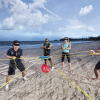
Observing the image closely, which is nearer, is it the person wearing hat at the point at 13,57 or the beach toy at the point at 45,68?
the person wearing hat at the point at 13,57

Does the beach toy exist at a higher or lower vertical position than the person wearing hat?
lower

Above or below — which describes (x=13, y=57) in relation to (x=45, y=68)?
above

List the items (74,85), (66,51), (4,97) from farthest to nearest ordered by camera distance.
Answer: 1. (66,51)
2. (74,85)
3. (4,97)

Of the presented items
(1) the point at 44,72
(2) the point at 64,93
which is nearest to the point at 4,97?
(2) the point at 64,93

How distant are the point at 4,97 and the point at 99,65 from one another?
4.15 m

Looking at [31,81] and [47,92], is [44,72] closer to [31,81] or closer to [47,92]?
[31,81]

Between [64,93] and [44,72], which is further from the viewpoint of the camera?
[44,72]

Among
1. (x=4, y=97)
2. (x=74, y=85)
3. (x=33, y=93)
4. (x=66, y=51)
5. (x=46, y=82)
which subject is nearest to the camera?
(x=4, y=97)

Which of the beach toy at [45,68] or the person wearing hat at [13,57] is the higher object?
the person wearing hat at [13,57]

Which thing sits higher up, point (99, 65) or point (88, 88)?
point (99, 65)

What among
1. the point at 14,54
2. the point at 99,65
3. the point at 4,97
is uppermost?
the point at 14,54

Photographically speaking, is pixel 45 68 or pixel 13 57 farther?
pixel 45 68

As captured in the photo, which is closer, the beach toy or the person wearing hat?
the person wearing hat

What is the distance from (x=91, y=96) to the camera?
3.11 m
